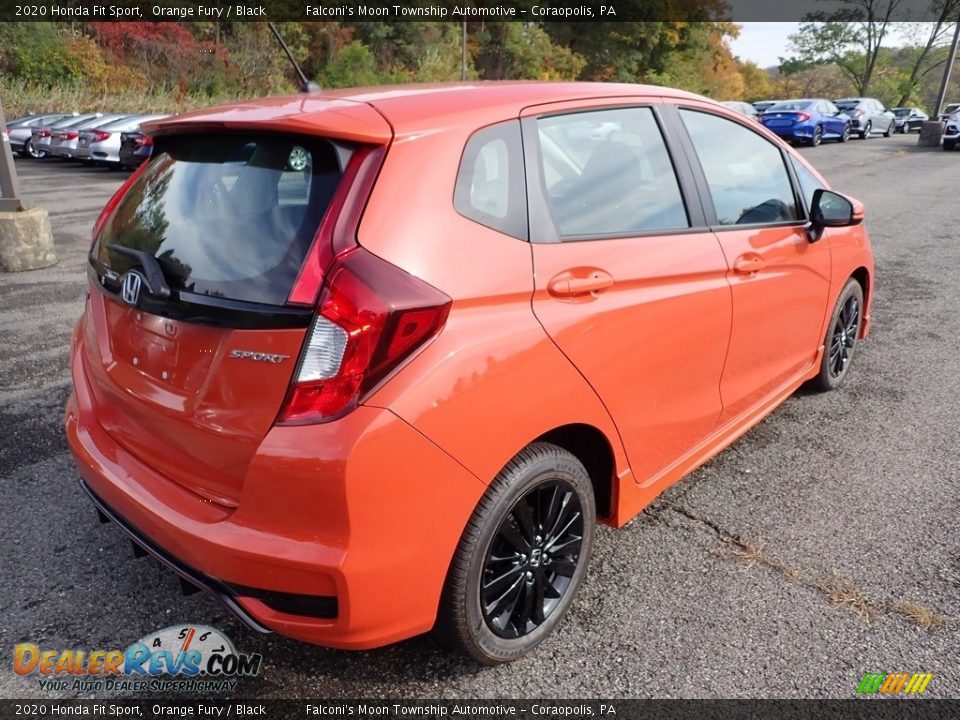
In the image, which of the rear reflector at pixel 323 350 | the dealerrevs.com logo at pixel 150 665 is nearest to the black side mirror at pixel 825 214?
the rear reflector at pixel 323 350

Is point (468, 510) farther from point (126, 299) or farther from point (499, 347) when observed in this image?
point (126, 299)

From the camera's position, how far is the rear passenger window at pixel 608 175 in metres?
2.34

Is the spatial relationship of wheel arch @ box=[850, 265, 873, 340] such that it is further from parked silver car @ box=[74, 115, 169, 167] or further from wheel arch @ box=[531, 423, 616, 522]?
parked silver car @ box=[74, 115, 169, 167]

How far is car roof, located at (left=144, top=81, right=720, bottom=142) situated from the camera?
A: 1.99 m

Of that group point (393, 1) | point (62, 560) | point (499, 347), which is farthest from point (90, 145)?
point (393, 1)

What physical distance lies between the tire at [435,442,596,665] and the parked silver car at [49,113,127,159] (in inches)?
825

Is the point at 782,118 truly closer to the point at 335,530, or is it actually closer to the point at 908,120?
the point at 908,120

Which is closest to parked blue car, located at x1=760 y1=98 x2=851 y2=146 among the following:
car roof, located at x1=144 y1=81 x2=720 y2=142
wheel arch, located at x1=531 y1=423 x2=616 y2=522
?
car roof, located at x1=144 y1=81 x2=720 y2=142

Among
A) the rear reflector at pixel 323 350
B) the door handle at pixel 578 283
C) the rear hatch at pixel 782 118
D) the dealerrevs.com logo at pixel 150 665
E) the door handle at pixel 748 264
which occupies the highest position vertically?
the rear hatch at pixel 782 118

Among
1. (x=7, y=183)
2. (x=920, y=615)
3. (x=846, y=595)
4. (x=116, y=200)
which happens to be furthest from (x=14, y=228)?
(x=920, y=615)

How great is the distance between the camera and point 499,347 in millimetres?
2012

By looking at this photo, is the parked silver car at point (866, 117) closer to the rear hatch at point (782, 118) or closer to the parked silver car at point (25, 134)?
the rear hatch at point (782, 118)

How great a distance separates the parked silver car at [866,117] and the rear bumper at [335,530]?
3117 centimetres

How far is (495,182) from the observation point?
7.05ft
